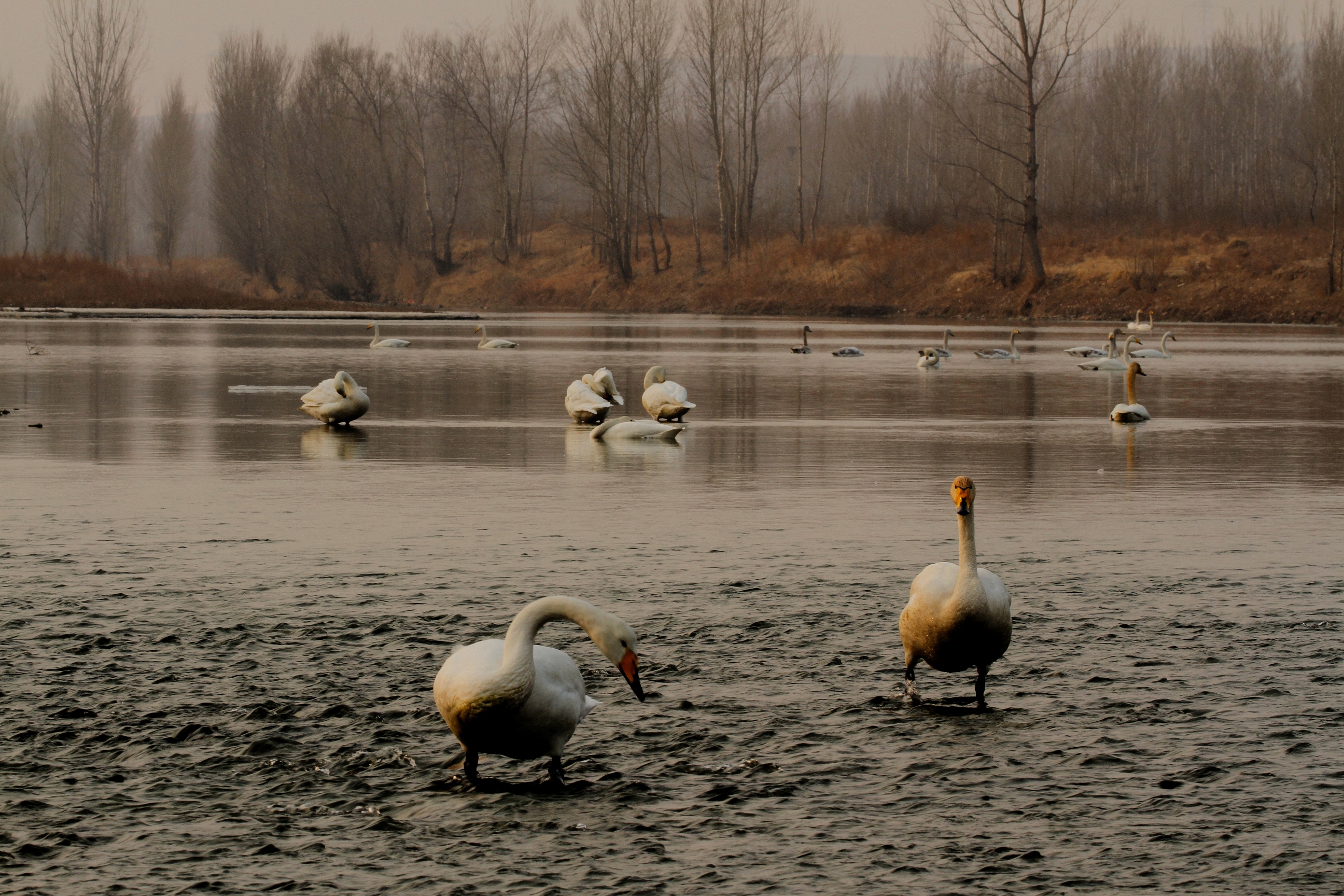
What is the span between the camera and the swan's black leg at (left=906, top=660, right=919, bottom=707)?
6.26m

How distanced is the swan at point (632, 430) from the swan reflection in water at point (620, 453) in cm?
6

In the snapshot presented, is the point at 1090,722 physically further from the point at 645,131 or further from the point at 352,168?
the point at 352,168

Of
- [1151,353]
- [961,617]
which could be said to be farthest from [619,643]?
[1151,353]

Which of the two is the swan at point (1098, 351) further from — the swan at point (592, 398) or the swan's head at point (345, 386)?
the swan's head at point (345, 386)

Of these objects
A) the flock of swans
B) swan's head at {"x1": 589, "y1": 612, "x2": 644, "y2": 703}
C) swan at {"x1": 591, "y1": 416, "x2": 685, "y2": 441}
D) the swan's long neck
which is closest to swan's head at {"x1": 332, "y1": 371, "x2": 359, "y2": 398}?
swan at {"x1": 591, "y1": 416, "x2": 685, "y2": 441}

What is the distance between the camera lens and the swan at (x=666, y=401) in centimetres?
1789

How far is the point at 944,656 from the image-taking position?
6078mm

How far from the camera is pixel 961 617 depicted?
237 inches

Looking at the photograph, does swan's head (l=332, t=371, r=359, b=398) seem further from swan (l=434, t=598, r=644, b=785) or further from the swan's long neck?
the swan's long neck

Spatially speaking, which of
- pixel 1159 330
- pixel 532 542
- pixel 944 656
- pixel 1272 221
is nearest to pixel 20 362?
pixel 532 542

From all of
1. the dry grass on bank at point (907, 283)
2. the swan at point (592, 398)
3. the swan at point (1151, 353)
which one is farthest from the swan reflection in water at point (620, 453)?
the dry grass on bank at point (907, 283)

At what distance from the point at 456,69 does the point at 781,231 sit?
22.4 meters

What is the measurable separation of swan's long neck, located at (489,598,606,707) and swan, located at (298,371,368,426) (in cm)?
1296

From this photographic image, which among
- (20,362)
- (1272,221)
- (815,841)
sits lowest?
(815,841)
